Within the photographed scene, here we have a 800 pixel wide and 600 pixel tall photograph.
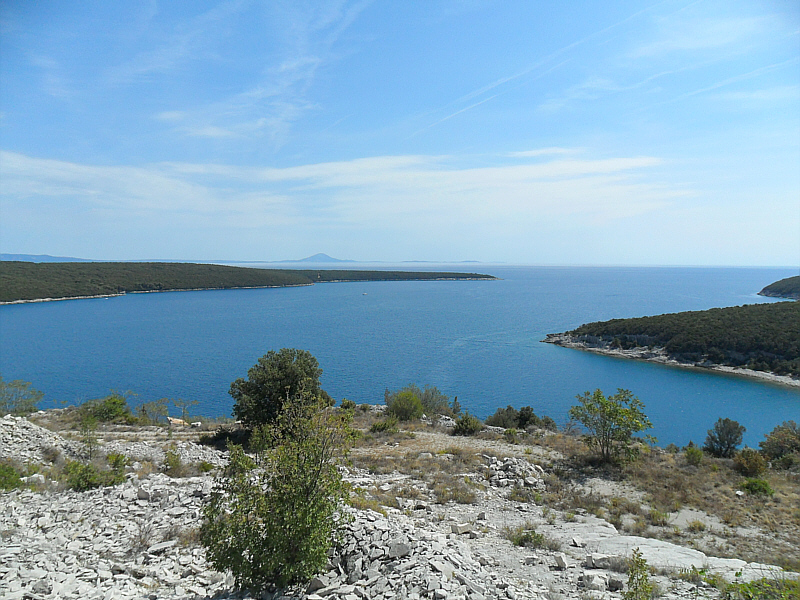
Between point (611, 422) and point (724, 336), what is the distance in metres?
61.3

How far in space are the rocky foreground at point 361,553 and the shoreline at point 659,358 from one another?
59699 mm

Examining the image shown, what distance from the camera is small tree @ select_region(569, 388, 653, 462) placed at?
63.9 feet

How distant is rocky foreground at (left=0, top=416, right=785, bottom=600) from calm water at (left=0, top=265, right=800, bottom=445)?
31.2 metres

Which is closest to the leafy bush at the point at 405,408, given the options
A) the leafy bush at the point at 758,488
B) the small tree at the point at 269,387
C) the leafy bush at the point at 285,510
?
the small tree at the point at 269,387

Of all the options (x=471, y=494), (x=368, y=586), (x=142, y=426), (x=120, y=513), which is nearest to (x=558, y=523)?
(x=471, y=494)

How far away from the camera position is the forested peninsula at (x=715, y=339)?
197 feet

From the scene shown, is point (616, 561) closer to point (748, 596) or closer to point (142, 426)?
point (748, 596)

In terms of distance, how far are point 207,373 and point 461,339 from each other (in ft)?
143

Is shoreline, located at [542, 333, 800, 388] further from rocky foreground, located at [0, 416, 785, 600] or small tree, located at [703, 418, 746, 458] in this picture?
rocky foreground, located at [0, 416, 785, 600]

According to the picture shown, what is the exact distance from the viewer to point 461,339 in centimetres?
8038

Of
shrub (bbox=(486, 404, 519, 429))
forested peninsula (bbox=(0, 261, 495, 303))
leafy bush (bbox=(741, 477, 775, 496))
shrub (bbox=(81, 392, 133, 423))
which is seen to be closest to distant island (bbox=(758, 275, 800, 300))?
shrub (bbox=(486, 404, 519, 429))

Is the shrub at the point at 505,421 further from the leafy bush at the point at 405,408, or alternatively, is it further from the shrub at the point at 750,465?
the shrub at the point at 750,465

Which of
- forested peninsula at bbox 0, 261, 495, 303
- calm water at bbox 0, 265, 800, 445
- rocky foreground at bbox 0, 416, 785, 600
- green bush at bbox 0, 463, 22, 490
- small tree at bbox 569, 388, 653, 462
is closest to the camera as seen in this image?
rocky foreground at bbox 0, 416, 785, 600

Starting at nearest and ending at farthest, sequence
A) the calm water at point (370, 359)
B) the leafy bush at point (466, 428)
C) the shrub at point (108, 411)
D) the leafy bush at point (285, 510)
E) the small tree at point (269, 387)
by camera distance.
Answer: the leafy bush at point (285, 510) < the small tree at point (269, 387) < the leafy bush at point (466, 428) < the shrub at point (108, 411) < the calm water at point (370, 359)
